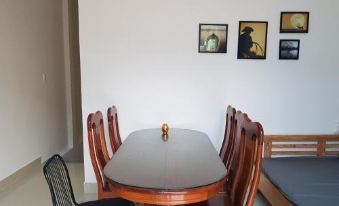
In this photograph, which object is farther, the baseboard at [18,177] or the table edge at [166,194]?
the baseboard at [18,177]

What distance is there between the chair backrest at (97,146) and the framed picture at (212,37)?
52.8 inches

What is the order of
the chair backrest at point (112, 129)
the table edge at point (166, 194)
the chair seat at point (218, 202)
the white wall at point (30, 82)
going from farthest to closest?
the white wall at point (30, 82) < the chair backrest at point (112, 129) < the chair seat at point (218, 202) < the table edge at point (166, 194)

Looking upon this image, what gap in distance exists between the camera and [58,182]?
5.49 ft

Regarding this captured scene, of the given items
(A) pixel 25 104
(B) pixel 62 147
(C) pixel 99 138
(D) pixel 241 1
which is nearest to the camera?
(C) pixel 99 138

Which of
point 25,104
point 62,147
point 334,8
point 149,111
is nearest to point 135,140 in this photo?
point 149,111

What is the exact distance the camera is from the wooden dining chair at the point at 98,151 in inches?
77.6

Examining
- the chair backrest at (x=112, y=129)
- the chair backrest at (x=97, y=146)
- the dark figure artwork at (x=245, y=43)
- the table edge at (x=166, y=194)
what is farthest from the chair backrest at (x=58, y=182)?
the dark figure artwork at (x=245, y=43)

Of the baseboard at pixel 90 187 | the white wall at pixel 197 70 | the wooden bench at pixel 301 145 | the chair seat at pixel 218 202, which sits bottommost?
Answer: the baseboard at pixel 90 187

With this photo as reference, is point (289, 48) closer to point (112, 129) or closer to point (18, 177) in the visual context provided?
point (112, 129)

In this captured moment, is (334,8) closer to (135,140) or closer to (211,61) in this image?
(211,61)

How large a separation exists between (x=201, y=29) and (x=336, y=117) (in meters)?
1.71

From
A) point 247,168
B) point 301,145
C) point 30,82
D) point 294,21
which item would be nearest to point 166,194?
point 247,168

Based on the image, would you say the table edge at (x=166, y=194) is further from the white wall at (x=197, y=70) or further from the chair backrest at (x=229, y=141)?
the white wall at (x=197, y=70)

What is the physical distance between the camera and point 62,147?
4852 mm
